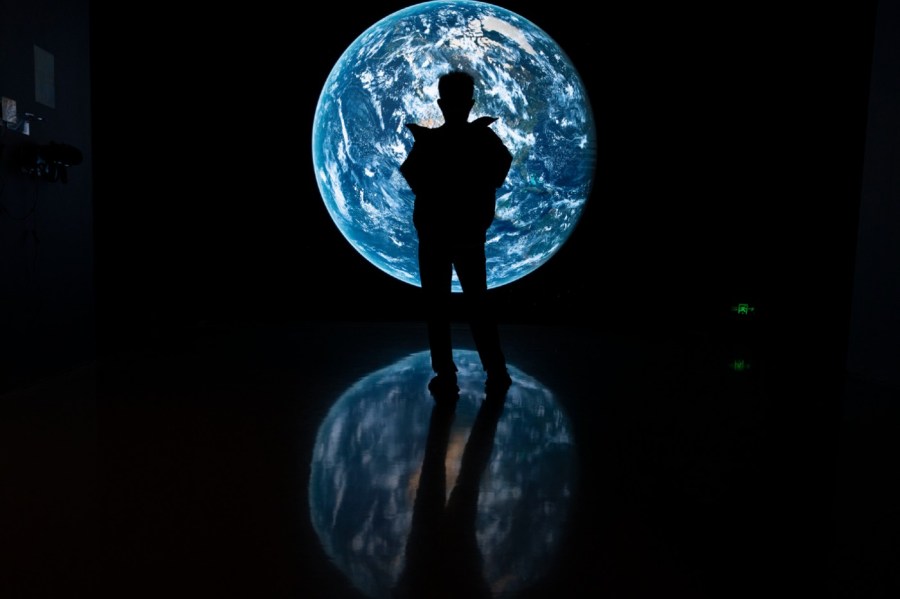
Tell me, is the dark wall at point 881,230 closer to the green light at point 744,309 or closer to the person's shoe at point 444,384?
the green light at point 744,309

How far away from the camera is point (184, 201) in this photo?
5930 millimetres

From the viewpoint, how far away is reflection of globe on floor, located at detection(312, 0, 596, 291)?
5.37 metres

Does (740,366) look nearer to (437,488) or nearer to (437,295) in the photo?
(437,295)

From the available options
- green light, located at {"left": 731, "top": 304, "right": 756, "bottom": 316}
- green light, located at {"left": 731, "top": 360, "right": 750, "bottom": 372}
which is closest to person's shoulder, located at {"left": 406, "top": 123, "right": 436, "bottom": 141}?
green light, located at {"left": 731, "top": 360, "right": 750, "bottom": 372}

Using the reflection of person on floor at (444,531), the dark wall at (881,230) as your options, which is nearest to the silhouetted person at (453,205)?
the reflection of person on floor at (444,531)

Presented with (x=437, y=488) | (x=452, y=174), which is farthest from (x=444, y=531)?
(x=452, y=174)

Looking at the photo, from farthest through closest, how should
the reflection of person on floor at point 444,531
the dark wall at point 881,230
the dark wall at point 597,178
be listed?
the dark wall at point 597,178 < the dark wall at point 881,230 < the reflection of person on floor at point 444,531

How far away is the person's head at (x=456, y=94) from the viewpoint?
3510 millimetres

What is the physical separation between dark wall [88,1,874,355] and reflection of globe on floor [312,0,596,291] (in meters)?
0.48

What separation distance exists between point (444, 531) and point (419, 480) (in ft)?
1.34

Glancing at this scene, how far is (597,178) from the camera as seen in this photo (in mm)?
6098

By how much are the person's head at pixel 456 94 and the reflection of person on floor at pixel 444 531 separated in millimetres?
1634

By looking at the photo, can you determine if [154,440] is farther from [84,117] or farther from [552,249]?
[552,249]

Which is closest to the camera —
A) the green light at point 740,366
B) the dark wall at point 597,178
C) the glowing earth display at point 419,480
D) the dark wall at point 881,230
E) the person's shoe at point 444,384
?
the glowing earth display at point 419,480
